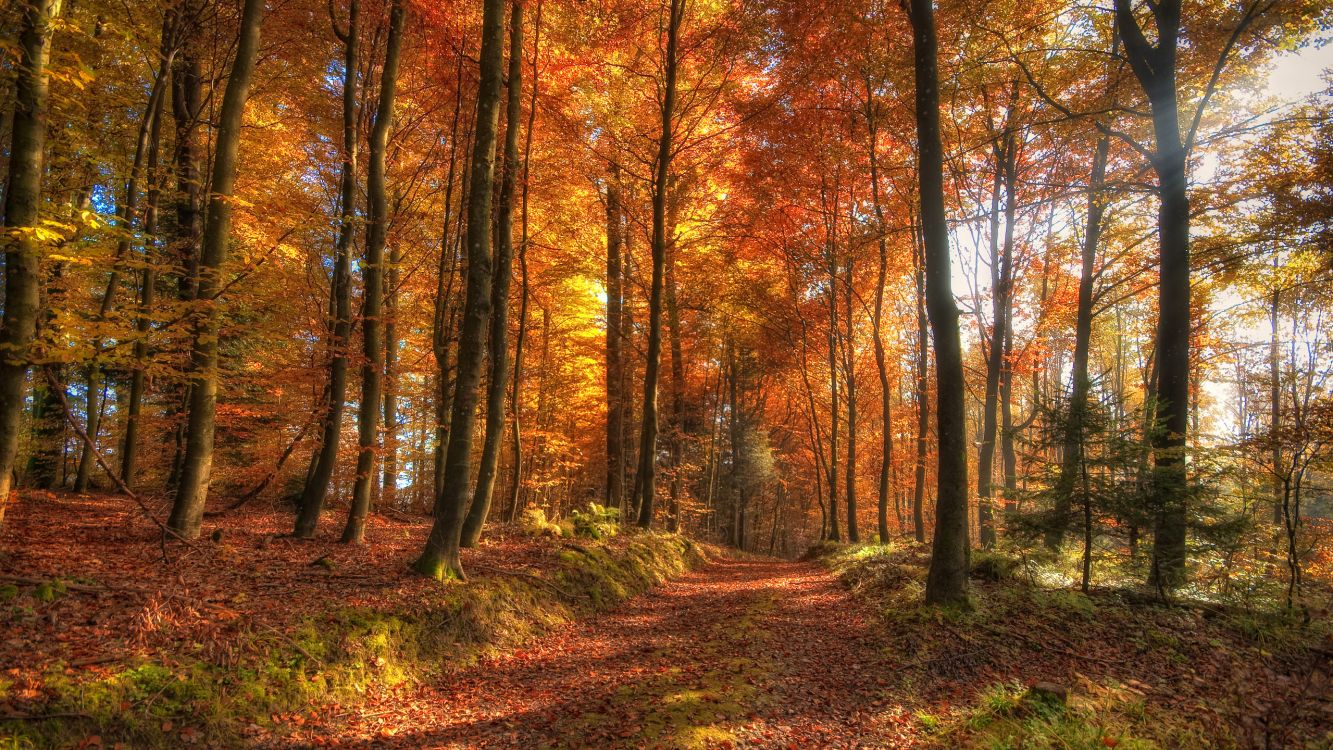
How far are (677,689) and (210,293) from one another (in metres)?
7.19

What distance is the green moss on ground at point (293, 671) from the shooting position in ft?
11.4

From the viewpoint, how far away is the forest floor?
3738 mm

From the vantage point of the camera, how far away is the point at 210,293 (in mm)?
7066

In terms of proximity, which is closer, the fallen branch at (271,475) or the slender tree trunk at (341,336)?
the slender tree trunk at (341,336)

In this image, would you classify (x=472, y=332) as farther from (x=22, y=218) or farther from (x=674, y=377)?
(x=674, y=377)

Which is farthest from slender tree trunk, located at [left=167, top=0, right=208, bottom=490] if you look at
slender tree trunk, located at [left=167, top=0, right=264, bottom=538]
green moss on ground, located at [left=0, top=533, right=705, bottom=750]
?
green moss on ground, located at [left=0, top=533, right=705, bottom=750]

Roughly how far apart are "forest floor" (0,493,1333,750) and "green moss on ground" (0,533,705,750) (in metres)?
0.02

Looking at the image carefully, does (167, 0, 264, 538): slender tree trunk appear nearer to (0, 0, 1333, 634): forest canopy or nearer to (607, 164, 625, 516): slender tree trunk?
(0, 0, 1333, 634): forest canopy

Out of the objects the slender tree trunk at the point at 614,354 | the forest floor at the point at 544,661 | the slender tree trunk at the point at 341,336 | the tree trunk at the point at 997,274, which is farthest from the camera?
the slender tree trunk at the point at 614,354

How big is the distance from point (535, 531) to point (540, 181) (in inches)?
340

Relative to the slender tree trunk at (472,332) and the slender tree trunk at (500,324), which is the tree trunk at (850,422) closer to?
the slender tree trunk at (500,324)

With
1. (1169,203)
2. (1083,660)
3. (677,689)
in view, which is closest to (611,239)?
(1169,203)

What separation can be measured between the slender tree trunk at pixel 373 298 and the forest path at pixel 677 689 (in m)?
4.15

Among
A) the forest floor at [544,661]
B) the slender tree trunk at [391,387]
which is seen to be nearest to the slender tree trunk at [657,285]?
the forest floor at [544,661]
